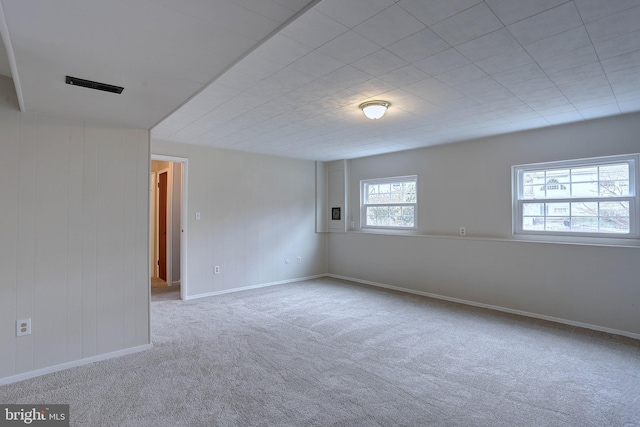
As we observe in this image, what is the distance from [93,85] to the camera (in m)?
2.15

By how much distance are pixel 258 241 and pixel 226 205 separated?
88 centimetres

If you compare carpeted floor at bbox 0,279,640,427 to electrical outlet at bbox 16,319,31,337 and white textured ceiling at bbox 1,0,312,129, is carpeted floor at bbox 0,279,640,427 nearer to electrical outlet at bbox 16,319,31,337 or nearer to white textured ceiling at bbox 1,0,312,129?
electrical outlet at bbox 16,319,31,337

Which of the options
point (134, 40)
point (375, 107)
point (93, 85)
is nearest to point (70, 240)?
point (93, 85)

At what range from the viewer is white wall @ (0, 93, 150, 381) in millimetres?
2600

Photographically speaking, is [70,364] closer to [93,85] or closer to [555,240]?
[93,85]

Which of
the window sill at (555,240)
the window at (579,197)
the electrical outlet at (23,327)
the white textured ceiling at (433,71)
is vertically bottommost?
the electrical outlet at (23,327)

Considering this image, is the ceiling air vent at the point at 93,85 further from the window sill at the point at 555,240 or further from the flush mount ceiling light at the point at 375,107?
the window sill at the point at 555,240

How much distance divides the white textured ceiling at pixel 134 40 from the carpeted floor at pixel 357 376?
2147mm

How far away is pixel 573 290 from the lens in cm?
387

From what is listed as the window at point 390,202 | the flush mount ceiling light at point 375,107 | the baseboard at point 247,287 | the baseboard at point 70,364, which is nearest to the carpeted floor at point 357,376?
the baseboard at point 70,364

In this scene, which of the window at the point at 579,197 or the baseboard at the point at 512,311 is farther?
the window at the point at 579,197

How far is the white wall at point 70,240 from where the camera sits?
2.60 m

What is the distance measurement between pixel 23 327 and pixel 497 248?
5180mm

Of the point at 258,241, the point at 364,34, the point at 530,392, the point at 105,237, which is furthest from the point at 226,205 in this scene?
the point at 530,392
